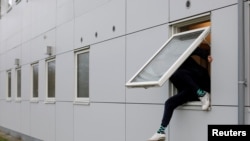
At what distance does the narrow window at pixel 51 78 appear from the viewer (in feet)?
37.3

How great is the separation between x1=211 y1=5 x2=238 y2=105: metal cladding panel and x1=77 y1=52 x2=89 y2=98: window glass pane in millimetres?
4534

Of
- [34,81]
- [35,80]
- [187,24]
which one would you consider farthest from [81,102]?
[34,81]

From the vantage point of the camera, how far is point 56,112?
428 inches

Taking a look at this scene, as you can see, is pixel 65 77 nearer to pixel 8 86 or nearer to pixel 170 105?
pixel 170 105

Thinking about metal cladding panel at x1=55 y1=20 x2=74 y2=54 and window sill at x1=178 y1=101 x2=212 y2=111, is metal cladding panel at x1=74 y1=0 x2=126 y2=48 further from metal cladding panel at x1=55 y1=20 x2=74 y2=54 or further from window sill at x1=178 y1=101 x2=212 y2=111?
window sill at x1=178 y1=101 x2=212 y2=111

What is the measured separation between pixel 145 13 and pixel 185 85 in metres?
1.78

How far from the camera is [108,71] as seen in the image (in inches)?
312

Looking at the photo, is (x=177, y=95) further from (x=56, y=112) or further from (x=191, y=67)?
(x=56, y=112)

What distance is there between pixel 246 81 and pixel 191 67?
3.18 ft

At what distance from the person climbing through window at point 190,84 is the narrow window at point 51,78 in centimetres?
631

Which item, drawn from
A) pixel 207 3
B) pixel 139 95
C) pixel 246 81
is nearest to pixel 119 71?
pixel 139 95

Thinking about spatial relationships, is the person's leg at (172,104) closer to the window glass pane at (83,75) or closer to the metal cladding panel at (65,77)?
the window glass pane at (83,75)

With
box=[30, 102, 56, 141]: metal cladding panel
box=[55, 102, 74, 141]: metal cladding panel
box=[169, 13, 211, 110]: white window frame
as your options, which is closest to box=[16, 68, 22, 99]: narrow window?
box=[30, 102, 56, 141]: metal cladding panel

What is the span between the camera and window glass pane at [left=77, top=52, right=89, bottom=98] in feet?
30.2
